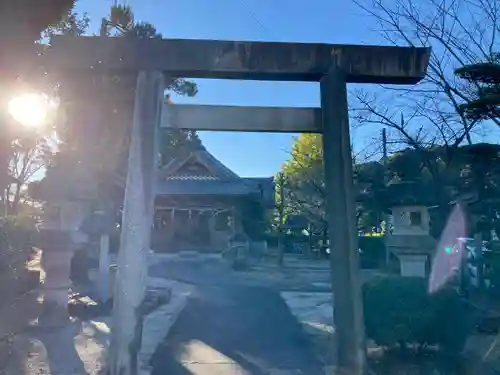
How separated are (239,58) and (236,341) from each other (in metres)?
4.78

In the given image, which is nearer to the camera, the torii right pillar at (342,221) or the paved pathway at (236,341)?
the torii right pillar at (342,221)

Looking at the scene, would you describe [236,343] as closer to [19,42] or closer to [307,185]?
[19,42]

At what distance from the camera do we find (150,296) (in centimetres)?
1084

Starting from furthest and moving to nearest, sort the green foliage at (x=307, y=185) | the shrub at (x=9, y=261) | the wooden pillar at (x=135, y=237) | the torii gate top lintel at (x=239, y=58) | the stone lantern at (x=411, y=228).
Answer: the green foliage at (x=307, y=185)
the stone lantern at (x=411, y=228)
the torii gate top lintel at (x=239, y=58)
the shrub at (x=9, y=261)
the wooden pillar at (x=135, y=237)

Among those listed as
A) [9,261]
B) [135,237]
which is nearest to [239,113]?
[135,237]

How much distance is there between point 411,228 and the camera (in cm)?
848

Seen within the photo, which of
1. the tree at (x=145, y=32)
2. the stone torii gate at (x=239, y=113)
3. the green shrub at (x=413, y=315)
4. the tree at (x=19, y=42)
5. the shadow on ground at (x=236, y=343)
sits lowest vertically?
the shadow on ground at (x=236, y=343)

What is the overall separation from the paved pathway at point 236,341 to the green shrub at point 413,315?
1.04 metres

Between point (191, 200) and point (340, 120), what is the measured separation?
22.5m

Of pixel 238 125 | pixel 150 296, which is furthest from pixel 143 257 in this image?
pixel 150 296

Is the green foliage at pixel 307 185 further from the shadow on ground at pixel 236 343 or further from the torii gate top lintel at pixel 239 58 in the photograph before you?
the torii gate top lintel at pixel 239 58

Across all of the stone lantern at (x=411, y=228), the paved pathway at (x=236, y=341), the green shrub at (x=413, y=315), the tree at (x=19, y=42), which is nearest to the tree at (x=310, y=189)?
the paved pathway at (x=236, y=341)

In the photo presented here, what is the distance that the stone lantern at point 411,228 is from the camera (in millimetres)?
8297

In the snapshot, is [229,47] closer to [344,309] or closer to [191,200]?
[344,309]
